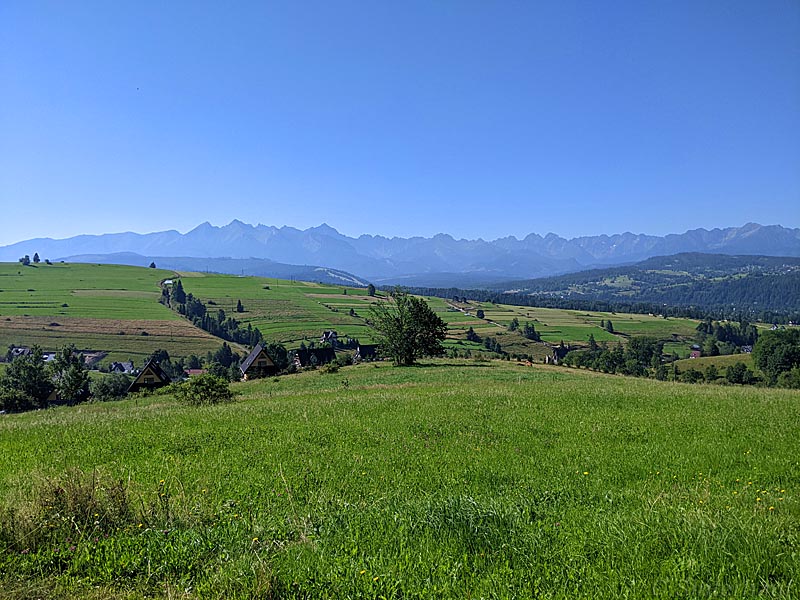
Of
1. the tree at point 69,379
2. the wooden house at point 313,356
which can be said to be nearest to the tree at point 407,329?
the wooden house at point 313,356

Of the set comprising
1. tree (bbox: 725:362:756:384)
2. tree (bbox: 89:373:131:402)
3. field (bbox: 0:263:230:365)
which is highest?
field (bbox: 0:263:230:365)

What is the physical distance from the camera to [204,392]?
24.5 meters

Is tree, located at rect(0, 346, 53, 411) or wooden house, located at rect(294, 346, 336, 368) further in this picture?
wooden house, located at rect(294, 346, 336, 368)

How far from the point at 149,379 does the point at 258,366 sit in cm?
1366

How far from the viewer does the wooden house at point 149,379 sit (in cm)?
6047

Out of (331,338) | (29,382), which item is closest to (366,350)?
(331,338)

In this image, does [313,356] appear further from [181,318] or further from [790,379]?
[790,379]

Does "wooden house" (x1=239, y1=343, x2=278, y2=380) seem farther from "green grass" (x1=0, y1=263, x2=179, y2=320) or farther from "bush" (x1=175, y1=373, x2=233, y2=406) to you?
"green grass" (x1=0, y1=263, x2=179, y2=320)

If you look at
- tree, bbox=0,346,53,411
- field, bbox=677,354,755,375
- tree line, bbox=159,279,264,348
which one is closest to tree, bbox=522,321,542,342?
field, bbox=677,354,755,375

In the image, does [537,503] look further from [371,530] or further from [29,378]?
[29,378]

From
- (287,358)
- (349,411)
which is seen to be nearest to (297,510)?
(349,411)

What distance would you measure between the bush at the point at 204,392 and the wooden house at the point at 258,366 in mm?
40333

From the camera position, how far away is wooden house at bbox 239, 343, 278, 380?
6488 centimetres

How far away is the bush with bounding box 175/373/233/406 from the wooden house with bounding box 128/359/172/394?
40414 mm
